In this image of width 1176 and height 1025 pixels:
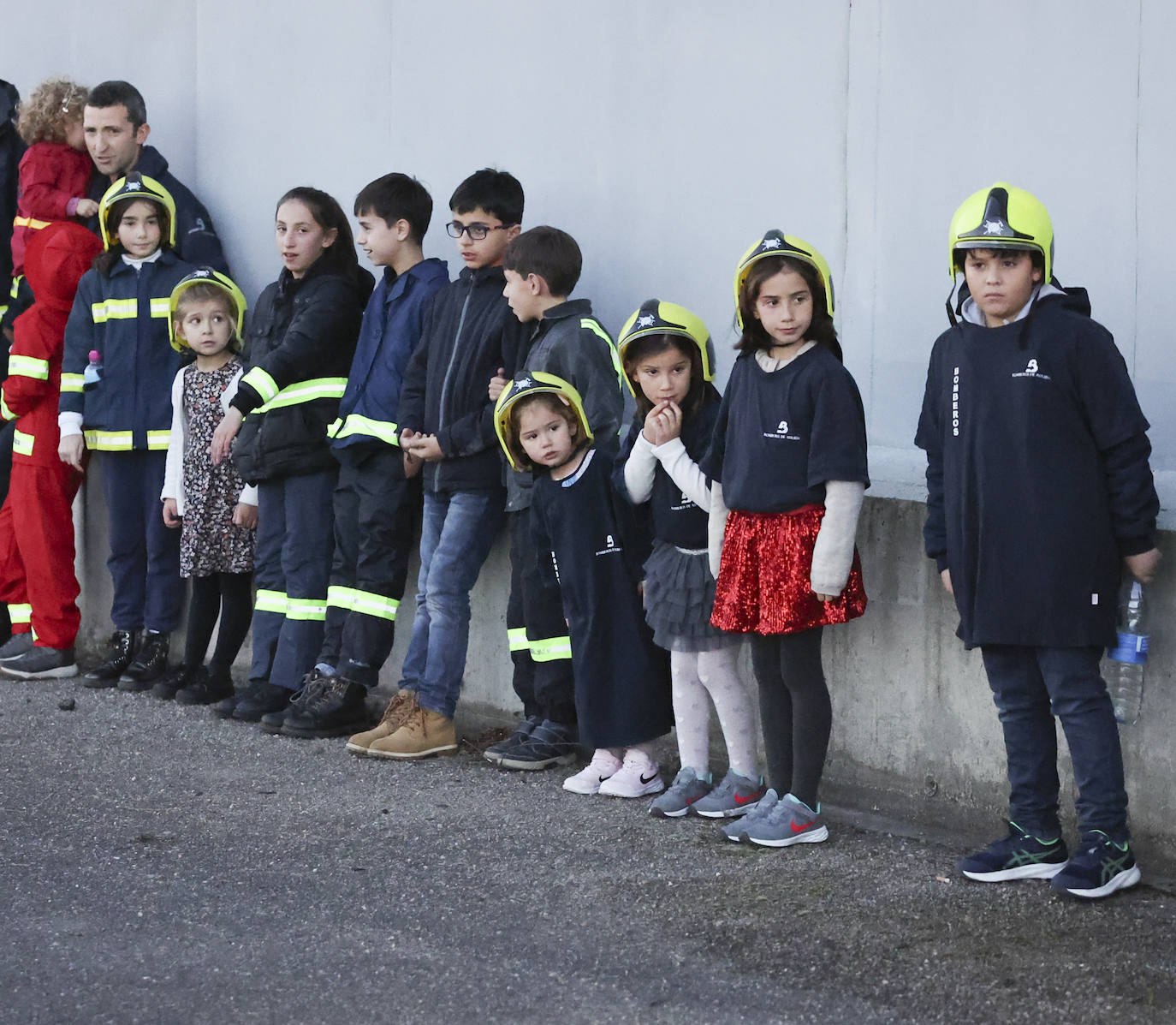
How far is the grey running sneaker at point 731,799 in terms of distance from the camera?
5.42 meters

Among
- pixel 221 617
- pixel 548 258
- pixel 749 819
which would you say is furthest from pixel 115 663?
pixel 749 819

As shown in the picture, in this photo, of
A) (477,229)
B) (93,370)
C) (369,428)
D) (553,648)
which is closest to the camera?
(553,648)

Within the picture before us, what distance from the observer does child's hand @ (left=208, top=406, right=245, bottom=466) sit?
23.1ft

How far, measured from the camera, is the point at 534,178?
271 inches

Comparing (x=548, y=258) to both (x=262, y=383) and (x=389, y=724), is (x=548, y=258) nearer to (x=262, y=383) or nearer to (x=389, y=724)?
(x=262, y=383)

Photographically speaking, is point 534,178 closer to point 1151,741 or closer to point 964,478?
point 964,478

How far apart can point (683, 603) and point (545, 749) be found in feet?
3.14

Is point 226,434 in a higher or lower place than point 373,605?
higher

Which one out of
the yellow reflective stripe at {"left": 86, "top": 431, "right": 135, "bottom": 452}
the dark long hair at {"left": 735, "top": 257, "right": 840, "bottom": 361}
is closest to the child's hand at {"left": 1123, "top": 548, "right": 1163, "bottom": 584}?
the dark long hair at {"left": 735, "top": 257, "right": 840, "bottom": 361}

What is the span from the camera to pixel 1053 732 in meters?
4.77

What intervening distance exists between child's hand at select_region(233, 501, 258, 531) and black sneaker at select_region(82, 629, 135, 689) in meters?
1.01

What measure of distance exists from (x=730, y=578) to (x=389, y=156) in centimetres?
311

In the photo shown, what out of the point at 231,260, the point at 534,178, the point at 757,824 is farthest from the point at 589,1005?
the point at 231,260

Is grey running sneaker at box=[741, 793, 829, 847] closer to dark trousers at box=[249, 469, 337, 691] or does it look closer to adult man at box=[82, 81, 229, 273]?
dark trousers at box=[249, 469, 337, 691]
